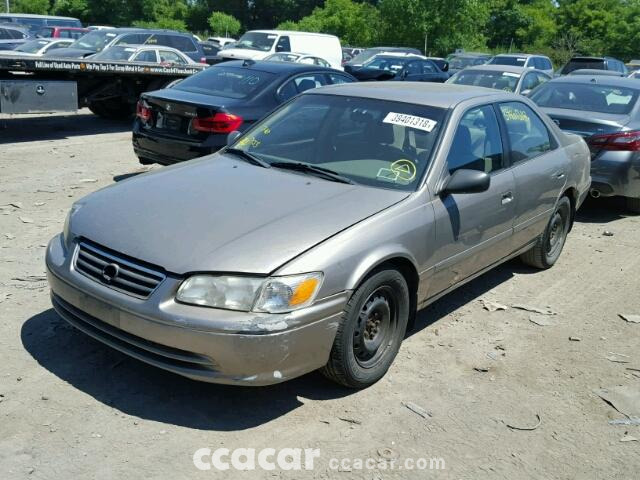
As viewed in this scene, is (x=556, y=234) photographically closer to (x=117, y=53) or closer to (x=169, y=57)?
(x=117, y=53)

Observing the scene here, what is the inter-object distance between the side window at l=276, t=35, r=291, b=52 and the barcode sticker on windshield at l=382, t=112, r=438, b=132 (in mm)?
19052

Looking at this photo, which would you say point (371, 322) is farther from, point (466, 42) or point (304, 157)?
point (466, 42)

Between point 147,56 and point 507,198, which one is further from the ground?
point 147,56

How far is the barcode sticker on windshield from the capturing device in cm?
482

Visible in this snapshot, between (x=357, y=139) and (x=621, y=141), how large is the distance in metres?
4.67

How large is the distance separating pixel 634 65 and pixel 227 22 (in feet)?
120

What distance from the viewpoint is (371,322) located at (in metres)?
4.18

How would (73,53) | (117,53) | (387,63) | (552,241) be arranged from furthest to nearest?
1. (387,63)
2. (73,53)
3. (117,53)
4. (552,241)

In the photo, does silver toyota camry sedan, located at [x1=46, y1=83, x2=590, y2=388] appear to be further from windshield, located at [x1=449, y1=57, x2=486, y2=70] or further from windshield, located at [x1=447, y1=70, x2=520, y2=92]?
windshield, located at [x1=449, y1=57, x2=486, y2=70]

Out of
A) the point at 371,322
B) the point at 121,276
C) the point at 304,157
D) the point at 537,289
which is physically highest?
the point at 304,157

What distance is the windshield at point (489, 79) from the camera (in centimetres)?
1373

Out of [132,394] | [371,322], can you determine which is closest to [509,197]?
[371,322]

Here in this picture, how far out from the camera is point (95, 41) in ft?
65.1

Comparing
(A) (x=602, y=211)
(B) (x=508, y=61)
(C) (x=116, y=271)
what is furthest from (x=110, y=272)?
(B) (x=508, y=61)
